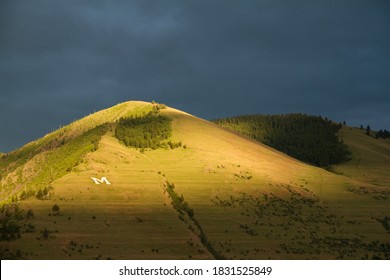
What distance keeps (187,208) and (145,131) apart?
62.7 metres

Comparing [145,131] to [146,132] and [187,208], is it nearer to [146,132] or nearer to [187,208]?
[146,132]

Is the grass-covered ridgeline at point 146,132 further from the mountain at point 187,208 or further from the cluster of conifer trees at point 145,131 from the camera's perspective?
the mountain at point 187,208

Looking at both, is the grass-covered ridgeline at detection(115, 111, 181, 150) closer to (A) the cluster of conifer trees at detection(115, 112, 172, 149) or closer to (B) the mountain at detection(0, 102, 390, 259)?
(A) the cluster of conifer trees at detection(115, 112, 172, 149)

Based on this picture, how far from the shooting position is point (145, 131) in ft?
559

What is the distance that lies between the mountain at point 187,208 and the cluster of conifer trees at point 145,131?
0.59 metres

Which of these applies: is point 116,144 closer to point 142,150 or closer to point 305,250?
point 142,150

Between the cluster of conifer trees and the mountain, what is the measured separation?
592 mm

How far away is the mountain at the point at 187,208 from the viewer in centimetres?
8844

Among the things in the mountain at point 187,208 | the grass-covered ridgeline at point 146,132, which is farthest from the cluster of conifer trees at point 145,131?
the mountain at point 187,208

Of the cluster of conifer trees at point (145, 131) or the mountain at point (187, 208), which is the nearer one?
the mountain at point (187, 208)

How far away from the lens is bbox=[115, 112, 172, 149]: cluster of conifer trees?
516 feet

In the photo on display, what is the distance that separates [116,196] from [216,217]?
2174 cm

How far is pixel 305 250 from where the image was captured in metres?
100

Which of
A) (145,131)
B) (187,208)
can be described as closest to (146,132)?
(145,131)
